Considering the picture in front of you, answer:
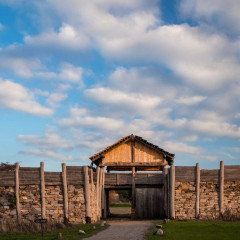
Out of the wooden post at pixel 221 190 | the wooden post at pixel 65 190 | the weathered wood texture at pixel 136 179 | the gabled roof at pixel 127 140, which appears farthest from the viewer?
the gabled roof at pixel 127 140

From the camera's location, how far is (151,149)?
27984mm

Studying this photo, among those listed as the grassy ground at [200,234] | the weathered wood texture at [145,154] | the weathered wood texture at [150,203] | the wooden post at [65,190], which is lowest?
the weathered wood texture at [150,203]

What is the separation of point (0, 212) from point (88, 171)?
6.07m

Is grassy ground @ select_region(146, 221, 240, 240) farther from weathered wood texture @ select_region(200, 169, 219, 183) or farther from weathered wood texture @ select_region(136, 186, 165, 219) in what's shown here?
weathered wood texture @ select_region(136, 186, 165, 219)

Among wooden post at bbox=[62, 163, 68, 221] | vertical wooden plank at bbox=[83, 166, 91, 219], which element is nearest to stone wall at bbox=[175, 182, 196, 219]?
vertical wooden plank at bbox=[83, 166, 91, 219]

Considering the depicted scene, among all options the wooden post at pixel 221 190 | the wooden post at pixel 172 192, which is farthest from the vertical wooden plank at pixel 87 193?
the wooden post at pixel 221 190

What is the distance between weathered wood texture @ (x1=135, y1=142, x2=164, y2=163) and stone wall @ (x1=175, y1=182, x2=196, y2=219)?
4889mm

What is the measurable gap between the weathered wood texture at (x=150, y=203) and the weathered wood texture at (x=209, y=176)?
4.77 m

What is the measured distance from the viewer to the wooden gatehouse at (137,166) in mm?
25797

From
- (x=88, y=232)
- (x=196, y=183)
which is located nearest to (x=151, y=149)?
(x=196, y=183)

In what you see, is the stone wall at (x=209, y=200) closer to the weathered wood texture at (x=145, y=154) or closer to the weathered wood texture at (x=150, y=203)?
the weathered wood texture at (x=150, y=203)

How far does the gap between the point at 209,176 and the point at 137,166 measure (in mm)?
7000

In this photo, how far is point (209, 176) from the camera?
2320cm

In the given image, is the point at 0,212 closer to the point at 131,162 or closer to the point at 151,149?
the point at 131,162
